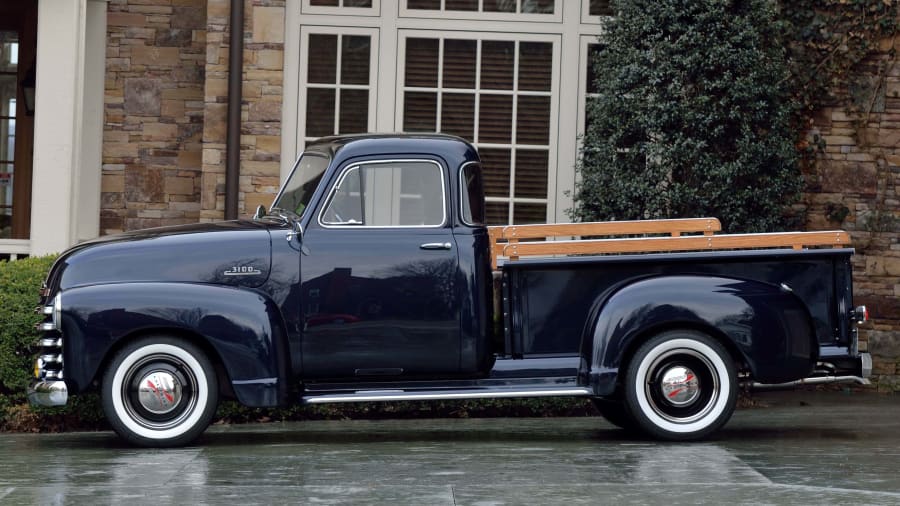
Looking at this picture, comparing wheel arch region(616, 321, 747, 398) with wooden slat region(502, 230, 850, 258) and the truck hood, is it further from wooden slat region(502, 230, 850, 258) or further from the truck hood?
the truck hood

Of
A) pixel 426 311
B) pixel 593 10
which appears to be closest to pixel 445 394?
pixel 426 311

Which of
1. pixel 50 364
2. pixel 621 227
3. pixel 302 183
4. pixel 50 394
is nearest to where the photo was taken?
pixel 50 394

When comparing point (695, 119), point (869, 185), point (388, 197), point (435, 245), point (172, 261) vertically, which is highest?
point (695, 119)

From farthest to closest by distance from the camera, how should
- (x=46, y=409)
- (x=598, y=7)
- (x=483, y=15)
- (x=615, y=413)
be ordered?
(x=598, y=7) < (x=483, y=15) < (x=46, y=409) < (x=615, y=413)

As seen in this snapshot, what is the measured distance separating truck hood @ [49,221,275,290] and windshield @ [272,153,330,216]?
0.39 meters

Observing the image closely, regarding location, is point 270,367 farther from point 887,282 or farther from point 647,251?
point 887,282

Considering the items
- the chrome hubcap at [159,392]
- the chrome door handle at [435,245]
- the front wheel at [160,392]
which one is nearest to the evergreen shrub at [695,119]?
the chrome door handle at [435,245]

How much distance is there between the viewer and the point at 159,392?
24.0 ft

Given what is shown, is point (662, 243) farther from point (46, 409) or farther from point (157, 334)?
point (46, 409)

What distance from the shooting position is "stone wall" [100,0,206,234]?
1216cm

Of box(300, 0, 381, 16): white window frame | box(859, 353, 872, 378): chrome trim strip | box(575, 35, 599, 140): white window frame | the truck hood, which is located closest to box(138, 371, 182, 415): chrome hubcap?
the truck hood

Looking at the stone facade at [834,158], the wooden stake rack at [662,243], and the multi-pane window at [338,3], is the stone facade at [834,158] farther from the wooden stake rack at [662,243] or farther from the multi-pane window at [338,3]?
the wooden stake rack at [662,243]

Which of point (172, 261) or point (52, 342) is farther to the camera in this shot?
point (172, 261)

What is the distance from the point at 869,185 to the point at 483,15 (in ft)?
12.2
